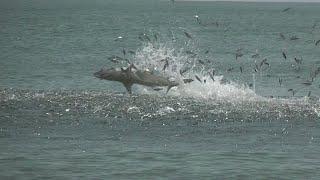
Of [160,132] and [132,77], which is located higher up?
[132,77]

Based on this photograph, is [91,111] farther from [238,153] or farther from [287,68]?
[287,68]

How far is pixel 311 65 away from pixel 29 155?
1712 inches

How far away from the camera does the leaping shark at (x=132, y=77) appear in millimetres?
28562

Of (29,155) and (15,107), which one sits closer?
(29,155)

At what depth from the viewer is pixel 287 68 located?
5516 centimetres

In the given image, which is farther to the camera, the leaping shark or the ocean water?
the leaping shark

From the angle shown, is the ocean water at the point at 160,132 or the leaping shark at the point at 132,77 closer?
the ocean water at the point at 160,132

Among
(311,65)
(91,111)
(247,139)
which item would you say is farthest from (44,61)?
(247,139)

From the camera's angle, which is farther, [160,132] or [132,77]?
[132,77]

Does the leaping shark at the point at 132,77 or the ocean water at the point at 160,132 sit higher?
the leaping shark at the point at 132,77

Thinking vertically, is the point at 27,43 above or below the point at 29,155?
above

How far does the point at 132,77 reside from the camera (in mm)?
29188

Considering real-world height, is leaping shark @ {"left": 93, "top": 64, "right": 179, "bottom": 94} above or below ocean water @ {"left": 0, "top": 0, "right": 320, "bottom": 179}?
above

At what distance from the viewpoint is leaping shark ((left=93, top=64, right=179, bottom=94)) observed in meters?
28.6
